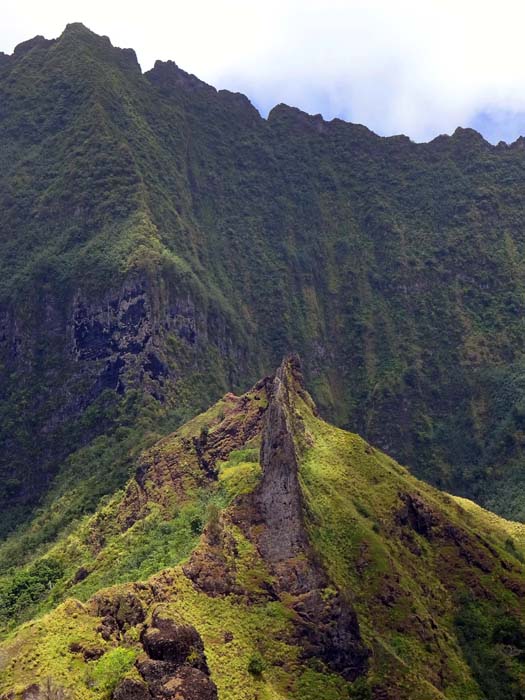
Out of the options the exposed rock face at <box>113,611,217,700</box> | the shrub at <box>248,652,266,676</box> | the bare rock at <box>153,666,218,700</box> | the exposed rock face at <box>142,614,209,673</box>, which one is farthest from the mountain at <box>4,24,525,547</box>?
the bare rock at <box>153,666,218,700</box>

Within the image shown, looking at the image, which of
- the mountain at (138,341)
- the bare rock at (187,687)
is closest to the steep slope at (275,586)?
the bare rock at (187,687)

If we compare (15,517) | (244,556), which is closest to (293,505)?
(244,556)

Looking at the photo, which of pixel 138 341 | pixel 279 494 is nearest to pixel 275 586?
pixel 279 494

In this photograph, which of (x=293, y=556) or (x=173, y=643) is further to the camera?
(x=293, y=556)

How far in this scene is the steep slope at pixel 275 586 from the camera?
49.8 m

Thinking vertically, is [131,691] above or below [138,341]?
below

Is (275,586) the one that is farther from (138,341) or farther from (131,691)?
(138,341)

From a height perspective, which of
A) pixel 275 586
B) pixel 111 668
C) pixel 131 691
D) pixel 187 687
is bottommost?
pixel 187 687

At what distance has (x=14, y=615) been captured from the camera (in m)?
82.4

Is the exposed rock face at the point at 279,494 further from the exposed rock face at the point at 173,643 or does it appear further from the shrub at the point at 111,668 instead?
the shrub at the point at 111,668

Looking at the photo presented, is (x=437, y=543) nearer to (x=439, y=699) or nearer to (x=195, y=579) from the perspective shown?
(x=439, y=699)

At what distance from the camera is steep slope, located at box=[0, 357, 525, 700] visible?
4975cm

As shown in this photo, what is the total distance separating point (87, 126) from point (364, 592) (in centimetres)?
14312

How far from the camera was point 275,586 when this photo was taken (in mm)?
59531
